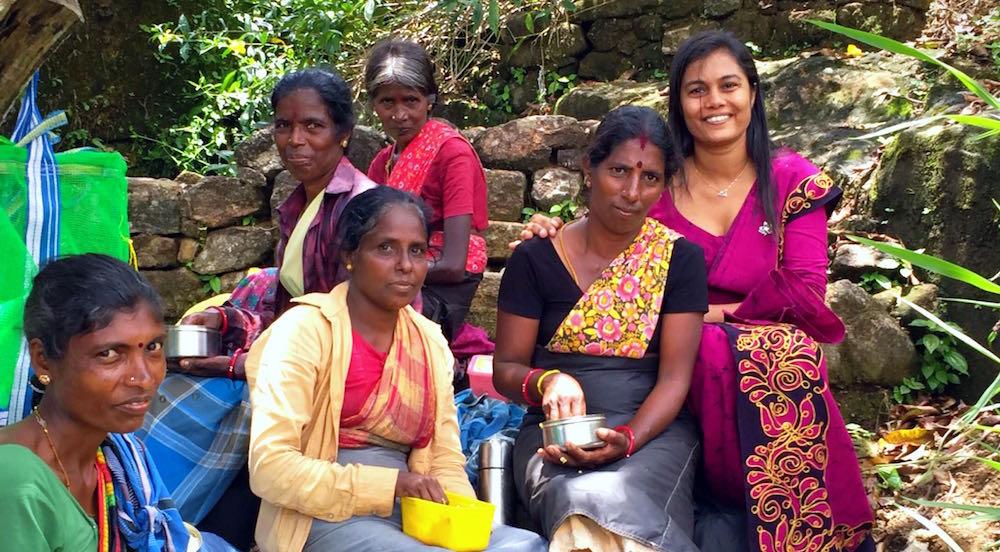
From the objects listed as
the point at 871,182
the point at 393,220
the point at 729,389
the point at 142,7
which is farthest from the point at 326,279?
the point at 142,7

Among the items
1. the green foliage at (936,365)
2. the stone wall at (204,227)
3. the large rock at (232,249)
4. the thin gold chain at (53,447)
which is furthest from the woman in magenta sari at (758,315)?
the large rock at (232,249)

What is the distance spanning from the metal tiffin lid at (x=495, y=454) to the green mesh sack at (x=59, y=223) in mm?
1151

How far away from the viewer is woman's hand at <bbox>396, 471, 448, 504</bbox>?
245 centimetres

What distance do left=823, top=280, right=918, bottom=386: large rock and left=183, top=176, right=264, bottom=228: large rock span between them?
2.75 meters

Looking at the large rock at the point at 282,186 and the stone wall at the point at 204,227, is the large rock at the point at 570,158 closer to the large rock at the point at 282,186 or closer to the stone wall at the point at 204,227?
the stone wall at the point at 204,227

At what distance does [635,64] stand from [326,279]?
10.3 feet

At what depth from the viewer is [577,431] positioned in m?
2.65

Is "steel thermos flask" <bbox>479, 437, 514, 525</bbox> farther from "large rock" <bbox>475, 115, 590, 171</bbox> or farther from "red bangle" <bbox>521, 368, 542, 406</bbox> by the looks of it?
"large rock" <bbox>475, 115, 590, 171</bbox>

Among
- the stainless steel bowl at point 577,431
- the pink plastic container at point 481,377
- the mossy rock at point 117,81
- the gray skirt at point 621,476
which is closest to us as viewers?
the gray skirt at point 621,476

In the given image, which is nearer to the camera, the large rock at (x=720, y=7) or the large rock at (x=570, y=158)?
the large rock at (x=570, y=158)

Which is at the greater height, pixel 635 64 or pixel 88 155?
pixel 635 64

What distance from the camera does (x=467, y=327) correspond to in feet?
12.5

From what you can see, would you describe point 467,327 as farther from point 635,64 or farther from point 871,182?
point 635,64

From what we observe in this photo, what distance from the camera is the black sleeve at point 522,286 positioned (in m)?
2.99
